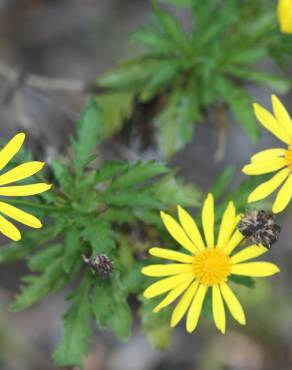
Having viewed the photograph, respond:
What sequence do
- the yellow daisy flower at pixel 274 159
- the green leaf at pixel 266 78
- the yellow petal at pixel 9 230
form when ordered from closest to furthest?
the yellow petal at pixel 9 230, the yellow daisy flower at pixel 274 159, the green leaf at pixel 266 78

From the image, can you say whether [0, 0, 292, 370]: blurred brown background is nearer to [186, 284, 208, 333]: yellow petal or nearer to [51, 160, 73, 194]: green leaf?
[51, 160, 73, 194]: green leaf

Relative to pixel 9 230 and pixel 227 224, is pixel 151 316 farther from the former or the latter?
pixel 9 230

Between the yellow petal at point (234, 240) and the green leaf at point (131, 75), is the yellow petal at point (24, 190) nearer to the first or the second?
the yellow petal at point (234, 240)

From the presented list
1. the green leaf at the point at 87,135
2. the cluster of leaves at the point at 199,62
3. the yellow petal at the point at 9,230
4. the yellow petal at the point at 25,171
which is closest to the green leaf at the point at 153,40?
the cluster of leaves at the point at 199,62

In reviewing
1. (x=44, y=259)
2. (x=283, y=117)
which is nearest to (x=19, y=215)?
(x=44, y=259)

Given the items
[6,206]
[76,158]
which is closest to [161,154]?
[76,158]

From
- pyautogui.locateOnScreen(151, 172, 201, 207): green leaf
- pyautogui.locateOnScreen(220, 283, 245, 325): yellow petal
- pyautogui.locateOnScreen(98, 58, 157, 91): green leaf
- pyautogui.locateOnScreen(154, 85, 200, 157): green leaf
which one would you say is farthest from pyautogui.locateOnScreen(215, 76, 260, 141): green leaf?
pyautogui.locateOnScreen(220, 283, 245, 325): yellow petal

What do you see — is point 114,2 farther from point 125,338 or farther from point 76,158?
point 125,338
